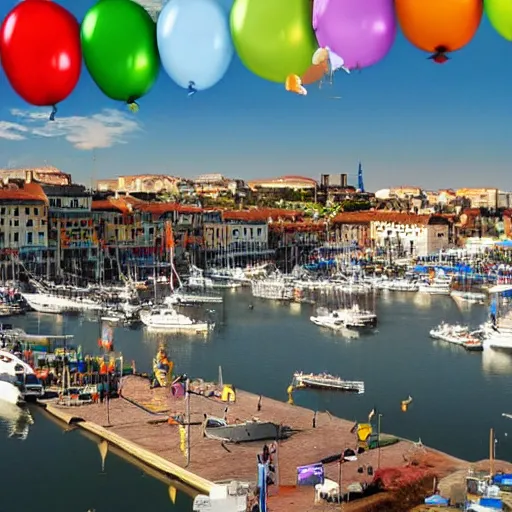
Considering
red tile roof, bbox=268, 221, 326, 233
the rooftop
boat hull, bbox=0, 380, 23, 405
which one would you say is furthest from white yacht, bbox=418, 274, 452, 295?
boat hull, bbox=0, 380, 23, 405

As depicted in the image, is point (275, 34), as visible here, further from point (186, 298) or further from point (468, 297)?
point (468, 297)

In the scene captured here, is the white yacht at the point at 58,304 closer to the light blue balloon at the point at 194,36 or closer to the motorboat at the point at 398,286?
the motorboat at the point at 398,286

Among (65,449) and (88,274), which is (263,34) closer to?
(65,449)

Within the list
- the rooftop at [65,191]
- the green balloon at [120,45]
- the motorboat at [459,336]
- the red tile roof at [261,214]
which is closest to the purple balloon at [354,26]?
the green balloon at [120,45]

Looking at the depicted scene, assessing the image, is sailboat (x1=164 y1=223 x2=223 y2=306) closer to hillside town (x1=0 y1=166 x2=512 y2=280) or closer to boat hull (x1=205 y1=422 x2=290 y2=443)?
hillside town (x1=0 y1=166 x2=512 y2=280)

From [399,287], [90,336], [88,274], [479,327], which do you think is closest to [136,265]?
[88,274]
